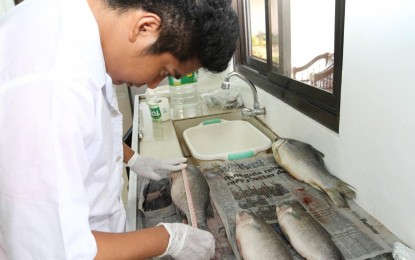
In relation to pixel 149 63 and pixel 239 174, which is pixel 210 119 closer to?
pixel 239 174

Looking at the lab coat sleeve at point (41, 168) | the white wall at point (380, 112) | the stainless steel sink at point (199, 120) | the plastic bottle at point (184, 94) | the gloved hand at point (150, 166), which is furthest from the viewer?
the plastic bottle at point (184, 94)

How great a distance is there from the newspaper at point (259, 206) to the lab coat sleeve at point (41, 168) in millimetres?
532

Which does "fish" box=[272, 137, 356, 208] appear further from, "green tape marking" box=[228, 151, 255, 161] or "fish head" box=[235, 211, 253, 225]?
"fish head" box=[235, 211, 253, 225]

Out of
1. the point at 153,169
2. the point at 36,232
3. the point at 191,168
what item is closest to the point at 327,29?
the point at 191,168

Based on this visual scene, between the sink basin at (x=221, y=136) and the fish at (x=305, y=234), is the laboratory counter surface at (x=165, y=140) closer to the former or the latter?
the sink basin at (x=221, y=136)

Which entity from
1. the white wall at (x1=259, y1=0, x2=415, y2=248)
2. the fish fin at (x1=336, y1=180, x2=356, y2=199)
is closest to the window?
the white wall at (x1=259, y1=0, x2=415, y2=248)

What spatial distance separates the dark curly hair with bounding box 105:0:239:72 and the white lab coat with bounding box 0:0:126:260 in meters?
0.12

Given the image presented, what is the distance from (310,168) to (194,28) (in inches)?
29.9

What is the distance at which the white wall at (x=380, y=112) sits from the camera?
0.76m

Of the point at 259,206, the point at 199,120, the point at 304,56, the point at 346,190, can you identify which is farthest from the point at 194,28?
→ the point at 199,120

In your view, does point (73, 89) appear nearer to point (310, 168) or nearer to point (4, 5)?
point (310, 168)

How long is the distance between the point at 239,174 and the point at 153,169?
0.37 metres

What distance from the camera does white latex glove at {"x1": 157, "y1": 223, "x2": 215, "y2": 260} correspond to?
32.7 inches

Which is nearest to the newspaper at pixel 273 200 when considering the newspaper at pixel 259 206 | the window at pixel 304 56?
the newspaper at pixel 259 206
